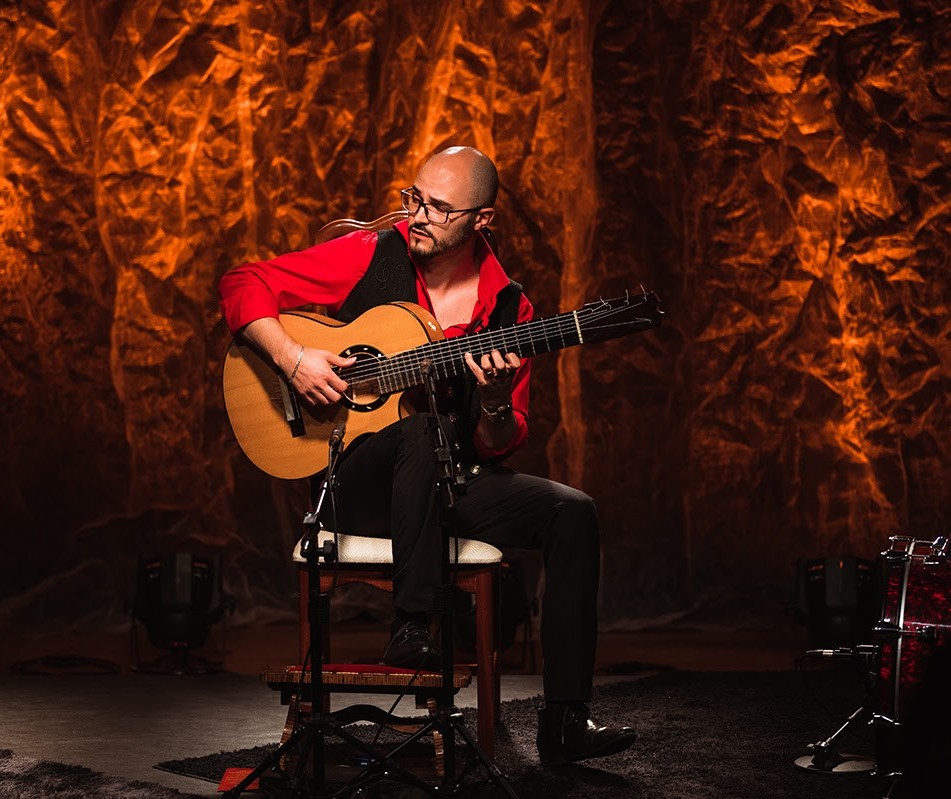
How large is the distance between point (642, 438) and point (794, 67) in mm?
1674

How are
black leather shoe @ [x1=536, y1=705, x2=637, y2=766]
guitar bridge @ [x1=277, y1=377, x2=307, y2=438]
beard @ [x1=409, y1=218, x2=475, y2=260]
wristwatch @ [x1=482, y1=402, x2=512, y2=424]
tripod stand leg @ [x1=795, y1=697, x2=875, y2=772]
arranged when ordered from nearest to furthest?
black leather shoe @ [x1=536, y1=705, x2=637, y2=766] → tripod stand leg @ [x1=795, y1=697, x2=875, y2=772] → wristwatch @ [x1=482, y1=402, x2=512, y2=424] → guitar bridge @ [x1=277, y1=377, x2=307, y2=438] → beard @ [x1=409, y1=218, x2=475, y2=260]

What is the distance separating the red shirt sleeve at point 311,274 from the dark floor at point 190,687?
102 centimetres

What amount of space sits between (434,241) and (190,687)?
1616 millimetres

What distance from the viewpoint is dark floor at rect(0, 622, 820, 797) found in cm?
302

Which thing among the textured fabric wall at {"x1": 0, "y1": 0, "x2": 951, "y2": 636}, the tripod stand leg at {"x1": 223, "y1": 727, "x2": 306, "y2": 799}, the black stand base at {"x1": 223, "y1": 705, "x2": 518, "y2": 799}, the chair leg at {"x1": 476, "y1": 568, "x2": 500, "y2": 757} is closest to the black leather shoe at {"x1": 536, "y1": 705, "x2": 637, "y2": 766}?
the chair leg at {"x1": 476, "y1": 568, "x2": 500, "y2": 757}

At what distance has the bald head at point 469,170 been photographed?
10.2ft

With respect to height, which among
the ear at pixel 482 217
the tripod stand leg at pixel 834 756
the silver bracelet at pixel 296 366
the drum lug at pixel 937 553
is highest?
the ear at pixel 482 217

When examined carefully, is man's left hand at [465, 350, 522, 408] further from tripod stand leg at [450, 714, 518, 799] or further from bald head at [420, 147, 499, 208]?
tripod stand leg at [450, 714, 518, 799]

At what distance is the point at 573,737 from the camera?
269 centimetres

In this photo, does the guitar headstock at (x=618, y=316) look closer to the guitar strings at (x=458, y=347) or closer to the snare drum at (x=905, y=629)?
the guitar strings at (x=458, y=347)

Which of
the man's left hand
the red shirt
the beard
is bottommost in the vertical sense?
the man's left hand

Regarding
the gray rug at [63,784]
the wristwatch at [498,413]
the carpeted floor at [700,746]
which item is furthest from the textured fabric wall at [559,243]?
the gray rug at [63,784]

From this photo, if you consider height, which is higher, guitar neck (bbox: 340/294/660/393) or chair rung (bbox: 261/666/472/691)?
guitar neck (bbox: 340/294/660/393)

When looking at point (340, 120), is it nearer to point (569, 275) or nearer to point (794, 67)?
point (569, 275)
